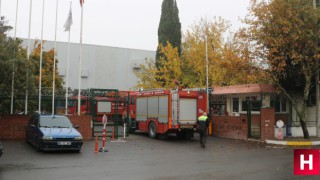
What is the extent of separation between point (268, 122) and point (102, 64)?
3309cm

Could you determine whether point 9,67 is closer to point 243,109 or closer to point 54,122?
point 54,122

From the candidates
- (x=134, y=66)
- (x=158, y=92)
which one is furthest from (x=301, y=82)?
(x=134, y=66)

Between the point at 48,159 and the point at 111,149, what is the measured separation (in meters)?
4.02

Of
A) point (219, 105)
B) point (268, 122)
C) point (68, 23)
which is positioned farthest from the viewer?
point (219, 105)

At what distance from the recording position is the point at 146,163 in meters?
13.0

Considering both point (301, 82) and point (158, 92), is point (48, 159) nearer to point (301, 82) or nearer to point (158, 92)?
point (158, 92)

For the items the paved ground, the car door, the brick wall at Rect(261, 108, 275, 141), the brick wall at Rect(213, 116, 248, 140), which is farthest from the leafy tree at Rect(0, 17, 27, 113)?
the brick wall at Rect(261, 108, 275, 141)

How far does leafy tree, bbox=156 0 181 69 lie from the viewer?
116 ft

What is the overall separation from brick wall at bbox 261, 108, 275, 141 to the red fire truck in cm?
344

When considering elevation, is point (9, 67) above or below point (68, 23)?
below

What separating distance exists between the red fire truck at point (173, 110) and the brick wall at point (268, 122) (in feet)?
11.3

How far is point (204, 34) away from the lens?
35875mm

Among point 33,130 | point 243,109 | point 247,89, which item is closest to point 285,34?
point 247,89

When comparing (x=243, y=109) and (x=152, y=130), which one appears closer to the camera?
(x=152, y=130)
